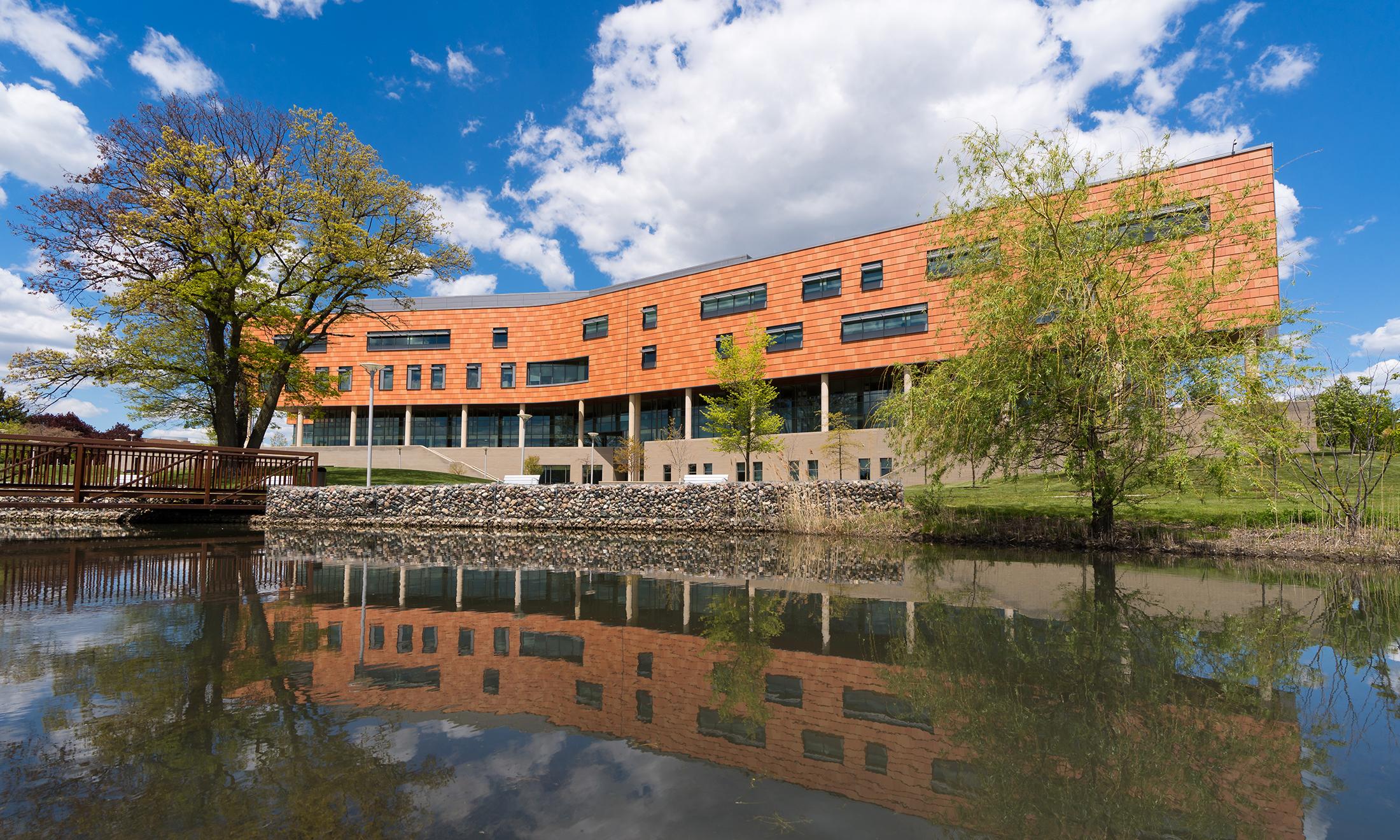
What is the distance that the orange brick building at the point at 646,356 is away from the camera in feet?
108

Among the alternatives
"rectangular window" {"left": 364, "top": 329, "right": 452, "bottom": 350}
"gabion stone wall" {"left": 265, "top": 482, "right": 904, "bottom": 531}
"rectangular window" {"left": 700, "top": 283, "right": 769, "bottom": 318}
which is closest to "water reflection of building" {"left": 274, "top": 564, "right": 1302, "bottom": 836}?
"gabion stone wall" {"left": 265, "top": 482, "right": 904, "bottom": 531}

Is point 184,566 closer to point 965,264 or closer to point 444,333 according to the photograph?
point 965,264

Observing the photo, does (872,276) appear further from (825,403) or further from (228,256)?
(228,256)

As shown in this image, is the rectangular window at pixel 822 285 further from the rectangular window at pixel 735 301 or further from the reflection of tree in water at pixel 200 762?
the reflection of tree in water at pixel 200 762

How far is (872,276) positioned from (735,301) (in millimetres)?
7953

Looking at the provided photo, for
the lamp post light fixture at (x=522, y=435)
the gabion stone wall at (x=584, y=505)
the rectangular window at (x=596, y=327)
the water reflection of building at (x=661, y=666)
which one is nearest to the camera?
A: the water reflection of building at (x=661, y=666)

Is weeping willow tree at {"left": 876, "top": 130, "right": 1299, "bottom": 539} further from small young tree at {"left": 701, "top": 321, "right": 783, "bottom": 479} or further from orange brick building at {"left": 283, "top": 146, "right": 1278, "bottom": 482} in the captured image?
small young tree at {"left": 701, "top": 321, "right": 783, "bottom": 479}

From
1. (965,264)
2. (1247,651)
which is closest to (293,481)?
(965,264)

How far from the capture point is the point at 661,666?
17.1 ft

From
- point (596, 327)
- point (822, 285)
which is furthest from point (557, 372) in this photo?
point (822, 285)

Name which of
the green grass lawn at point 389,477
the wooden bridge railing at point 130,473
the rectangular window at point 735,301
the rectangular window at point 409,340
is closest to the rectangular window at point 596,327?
the rectangular window at point 735,301

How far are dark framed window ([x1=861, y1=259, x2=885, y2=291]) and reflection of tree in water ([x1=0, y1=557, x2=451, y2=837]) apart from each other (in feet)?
106

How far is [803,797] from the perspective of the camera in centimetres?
307

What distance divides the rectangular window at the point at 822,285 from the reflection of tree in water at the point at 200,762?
108 feet
